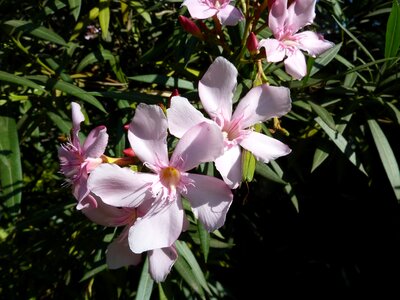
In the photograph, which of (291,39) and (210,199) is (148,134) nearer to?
(210,199)

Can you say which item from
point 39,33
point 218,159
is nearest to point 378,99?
point 218,159

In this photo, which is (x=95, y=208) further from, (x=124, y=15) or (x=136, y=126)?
(x=124, y=15)

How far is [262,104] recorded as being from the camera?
825 mm

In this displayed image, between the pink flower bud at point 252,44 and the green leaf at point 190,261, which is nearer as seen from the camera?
the pink flower bud at point 252,44

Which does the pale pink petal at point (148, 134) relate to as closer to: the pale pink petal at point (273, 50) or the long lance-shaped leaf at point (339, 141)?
the pale pink petal at point (273, 50)

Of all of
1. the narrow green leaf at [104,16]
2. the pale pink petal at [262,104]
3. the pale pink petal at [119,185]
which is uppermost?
the pale pink petal at [262,104]

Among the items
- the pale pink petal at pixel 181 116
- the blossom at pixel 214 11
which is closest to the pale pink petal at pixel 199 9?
the blossom at pixel 214 11

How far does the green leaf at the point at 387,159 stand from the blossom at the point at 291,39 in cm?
43

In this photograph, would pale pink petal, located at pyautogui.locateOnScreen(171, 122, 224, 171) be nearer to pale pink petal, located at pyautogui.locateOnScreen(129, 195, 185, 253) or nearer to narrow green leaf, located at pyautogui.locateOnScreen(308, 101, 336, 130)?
pale pink petal, located at pyautogui.locateOnScreen(129, 195, 185, 253)

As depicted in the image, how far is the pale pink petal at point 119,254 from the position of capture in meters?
0.91

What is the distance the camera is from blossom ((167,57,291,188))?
77 centimetres

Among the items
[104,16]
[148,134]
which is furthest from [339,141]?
[104,16]

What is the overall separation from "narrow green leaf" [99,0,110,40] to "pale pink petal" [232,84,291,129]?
2.32ft

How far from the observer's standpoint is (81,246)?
57.2 inches
